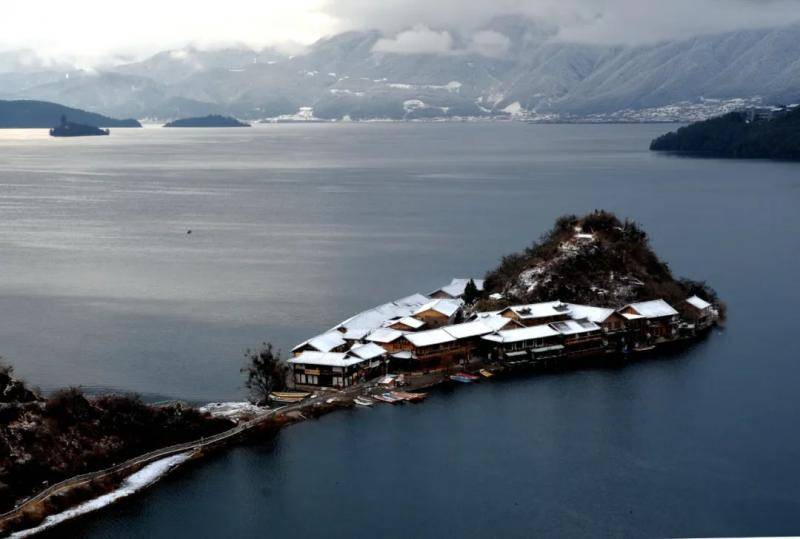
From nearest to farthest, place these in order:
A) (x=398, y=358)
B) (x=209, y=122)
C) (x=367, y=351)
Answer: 1. (x=367, y=351)
2. (x=398, y=358)
3. (x=209, y=122)

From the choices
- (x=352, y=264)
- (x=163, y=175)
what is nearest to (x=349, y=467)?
(x=352, y=264)

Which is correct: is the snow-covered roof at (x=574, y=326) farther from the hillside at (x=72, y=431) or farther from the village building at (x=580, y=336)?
the hillside at (x=72, y=431)

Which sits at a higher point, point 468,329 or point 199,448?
point 468,329

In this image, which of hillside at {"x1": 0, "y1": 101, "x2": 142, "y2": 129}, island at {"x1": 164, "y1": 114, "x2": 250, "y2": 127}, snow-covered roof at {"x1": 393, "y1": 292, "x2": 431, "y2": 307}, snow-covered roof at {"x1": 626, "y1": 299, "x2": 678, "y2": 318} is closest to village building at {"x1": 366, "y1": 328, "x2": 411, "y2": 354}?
snow-covered roof at {"x1": 393, "y1": 292, "x2": 431, "y2": 307}

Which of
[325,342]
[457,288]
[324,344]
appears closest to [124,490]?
[324,344]

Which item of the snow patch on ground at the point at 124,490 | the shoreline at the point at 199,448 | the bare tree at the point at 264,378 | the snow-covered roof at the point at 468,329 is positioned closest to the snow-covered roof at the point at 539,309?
the snow-covered roof at the point at 468,329

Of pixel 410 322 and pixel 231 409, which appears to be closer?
pixel 231 409

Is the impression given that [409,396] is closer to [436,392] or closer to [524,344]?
[436,392]
